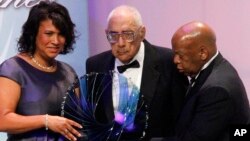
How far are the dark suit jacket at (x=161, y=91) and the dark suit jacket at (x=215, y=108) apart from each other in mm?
318

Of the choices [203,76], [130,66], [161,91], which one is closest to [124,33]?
[130,66]

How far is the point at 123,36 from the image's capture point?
8.24 ft

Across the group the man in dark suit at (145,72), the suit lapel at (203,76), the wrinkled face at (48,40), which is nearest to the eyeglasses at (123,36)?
the man in dark suit at (145,72)

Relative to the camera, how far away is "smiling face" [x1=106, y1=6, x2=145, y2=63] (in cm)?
250

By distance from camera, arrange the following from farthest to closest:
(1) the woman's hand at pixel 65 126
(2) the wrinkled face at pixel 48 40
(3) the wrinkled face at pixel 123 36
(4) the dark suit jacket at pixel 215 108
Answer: (3) the wrinkled face at pixel 123 36
(2) the wrinkled face at pixel 48 40
(1) the woman's hand at pixel 65 126
(4) the dark suit jacket at pixel 215 108

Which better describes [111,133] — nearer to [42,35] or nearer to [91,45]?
[42,35]

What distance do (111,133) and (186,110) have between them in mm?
360

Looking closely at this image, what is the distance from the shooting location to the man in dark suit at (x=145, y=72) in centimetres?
251

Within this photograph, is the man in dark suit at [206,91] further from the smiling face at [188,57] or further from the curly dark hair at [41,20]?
the curly dark hair at [41,20]

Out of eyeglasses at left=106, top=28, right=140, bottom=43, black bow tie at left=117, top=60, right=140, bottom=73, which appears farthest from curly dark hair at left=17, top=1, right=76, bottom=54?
black bow tie at left=117, top=60, right=140, bottom=73

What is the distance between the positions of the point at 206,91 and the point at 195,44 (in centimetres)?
23

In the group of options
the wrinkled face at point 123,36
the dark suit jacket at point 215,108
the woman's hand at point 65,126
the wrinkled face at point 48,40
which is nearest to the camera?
the dark suit jacket at point 215,108

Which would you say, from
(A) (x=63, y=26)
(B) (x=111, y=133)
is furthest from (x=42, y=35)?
(B) (x=111, y=133)

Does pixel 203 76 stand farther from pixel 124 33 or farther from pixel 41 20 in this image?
pixel 41 20
